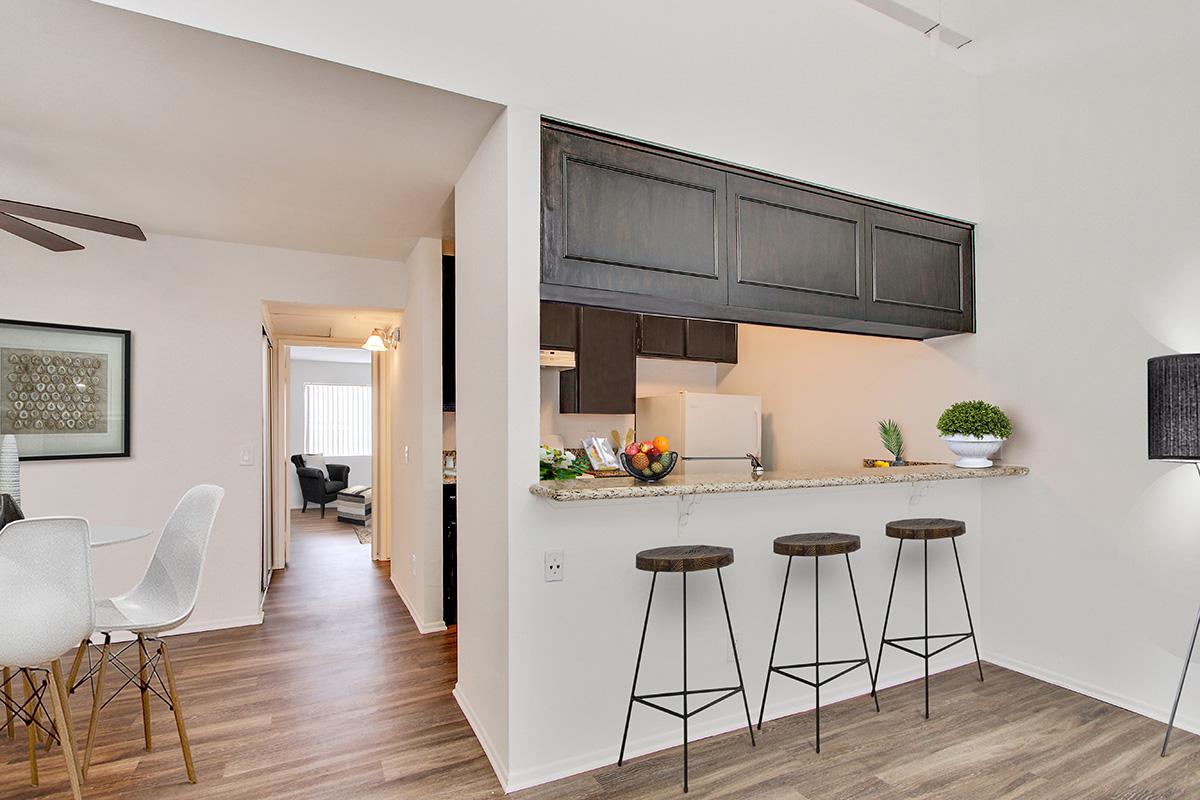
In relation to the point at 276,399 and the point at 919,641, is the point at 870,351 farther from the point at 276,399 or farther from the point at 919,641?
the point at 276,399

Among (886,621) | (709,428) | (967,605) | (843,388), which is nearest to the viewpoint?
(886,621)

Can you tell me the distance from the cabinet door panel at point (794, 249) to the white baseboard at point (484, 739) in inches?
80.3

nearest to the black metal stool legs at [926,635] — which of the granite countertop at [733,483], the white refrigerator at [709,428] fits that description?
the granite countertop at [733,483]

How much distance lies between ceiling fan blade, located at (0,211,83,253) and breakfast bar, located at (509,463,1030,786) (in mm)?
2272

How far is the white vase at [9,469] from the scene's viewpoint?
2.45 m

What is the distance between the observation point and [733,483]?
2594 millimetres

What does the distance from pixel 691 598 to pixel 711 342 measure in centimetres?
300

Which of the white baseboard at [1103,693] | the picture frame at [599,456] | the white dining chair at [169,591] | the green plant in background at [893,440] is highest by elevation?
the green plant in background at [893,440]

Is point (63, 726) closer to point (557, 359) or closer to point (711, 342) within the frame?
point (557, 359)

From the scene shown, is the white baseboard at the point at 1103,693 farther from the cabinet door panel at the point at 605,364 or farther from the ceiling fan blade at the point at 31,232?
the ceiling fan blade at the point at 31,232

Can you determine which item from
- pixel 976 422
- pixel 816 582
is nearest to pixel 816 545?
pixel 816 582

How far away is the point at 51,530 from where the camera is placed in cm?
195

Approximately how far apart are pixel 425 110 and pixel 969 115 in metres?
2.98

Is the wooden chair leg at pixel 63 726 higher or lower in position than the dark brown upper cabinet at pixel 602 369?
lower
